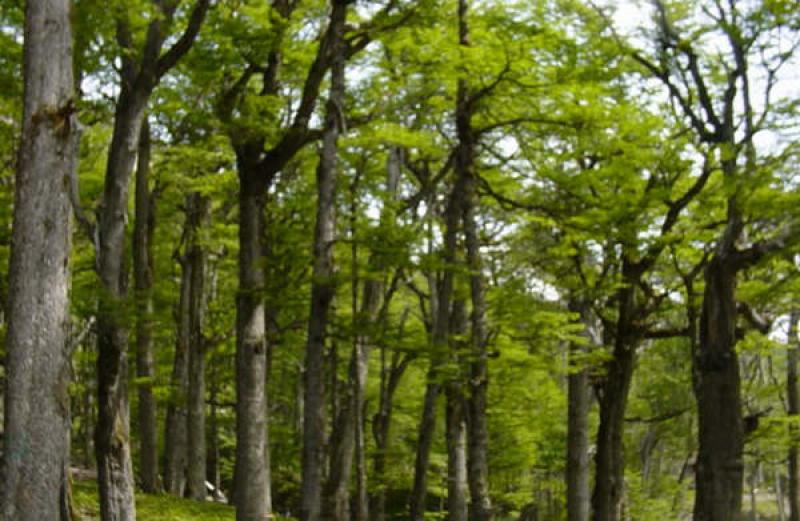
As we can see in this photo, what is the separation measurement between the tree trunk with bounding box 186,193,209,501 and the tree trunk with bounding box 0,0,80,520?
37.6 feet

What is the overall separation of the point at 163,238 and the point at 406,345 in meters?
12.1

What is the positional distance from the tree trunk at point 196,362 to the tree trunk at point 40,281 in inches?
451

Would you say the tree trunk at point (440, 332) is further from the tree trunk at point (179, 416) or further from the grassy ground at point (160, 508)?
the tree trunk at point (179, 416)

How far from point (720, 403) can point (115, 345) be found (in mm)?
6884

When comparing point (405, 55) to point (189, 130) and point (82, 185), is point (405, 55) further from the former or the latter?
point (82, 185)

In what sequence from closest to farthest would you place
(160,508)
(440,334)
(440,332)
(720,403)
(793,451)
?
(720,403) < (440,334) < (440,332) < (160,508) < (793,451)

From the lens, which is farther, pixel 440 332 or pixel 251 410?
pixel 440 332

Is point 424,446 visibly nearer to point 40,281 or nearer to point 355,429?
point 355,429


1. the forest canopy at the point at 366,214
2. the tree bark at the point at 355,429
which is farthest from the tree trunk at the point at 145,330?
the tree bark at the point at 355,429

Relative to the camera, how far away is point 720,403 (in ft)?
34.3

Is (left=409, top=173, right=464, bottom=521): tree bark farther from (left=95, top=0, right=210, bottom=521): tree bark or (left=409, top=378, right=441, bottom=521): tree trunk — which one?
(left=95, top=0, right=210, bottom=521): tree bark

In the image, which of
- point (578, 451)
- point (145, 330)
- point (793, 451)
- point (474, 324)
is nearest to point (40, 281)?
Result: point (145, 330)

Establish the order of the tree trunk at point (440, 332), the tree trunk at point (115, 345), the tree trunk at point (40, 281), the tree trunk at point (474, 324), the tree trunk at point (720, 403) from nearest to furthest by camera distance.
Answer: the tree trunk at point (40, 281)
the tree trunk at point (115, 345)
the tree trunk at point (720, 403)
the tree trunk at point (440, 332)
the tree trunk at point (474, 324)

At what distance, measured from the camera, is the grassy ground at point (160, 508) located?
13.3m
